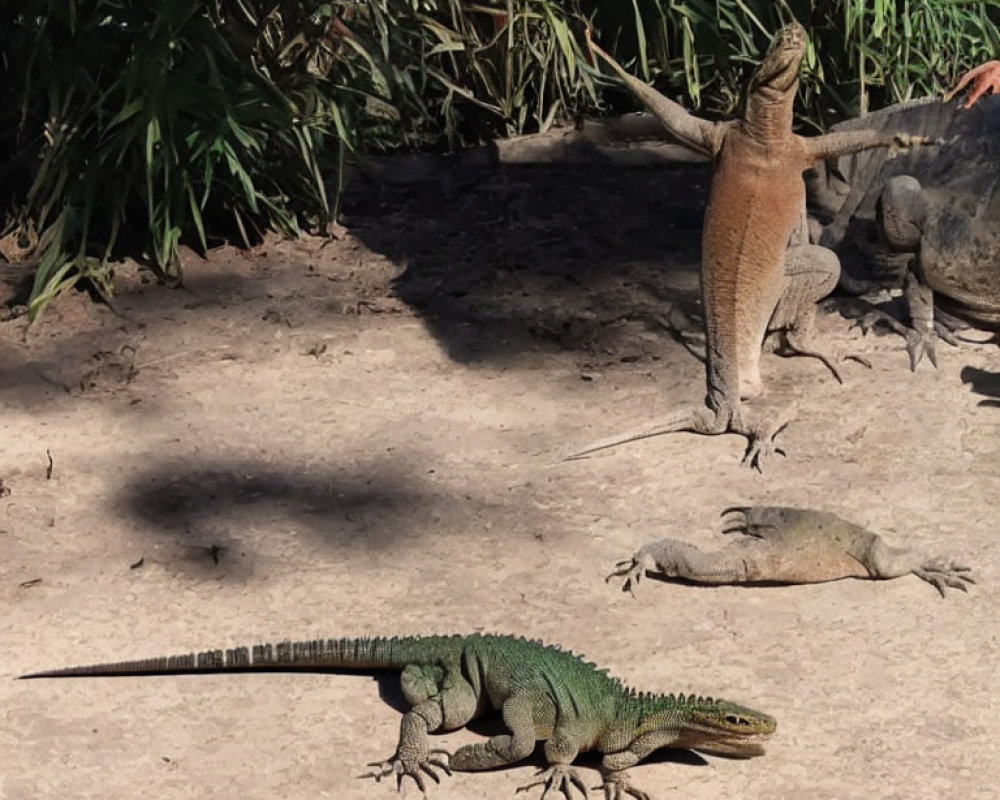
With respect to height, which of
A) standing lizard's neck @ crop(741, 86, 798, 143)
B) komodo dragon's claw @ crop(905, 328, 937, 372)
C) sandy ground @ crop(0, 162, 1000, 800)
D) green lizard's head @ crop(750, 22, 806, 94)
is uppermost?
green lizard's head @ crop(750, 22, 806, 94)

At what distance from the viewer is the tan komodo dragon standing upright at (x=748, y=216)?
5.65 meters

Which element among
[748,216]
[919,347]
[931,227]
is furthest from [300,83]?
[919,347]

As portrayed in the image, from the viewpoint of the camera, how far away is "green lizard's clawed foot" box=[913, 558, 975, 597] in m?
4.84

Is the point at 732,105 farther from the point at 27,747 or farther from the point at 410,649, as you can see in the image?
the point at 27,747

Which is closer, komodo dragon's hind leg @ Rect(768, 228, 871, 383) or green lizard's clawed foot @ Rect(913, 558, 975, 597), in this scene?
green lizard's clawed foot @ Rect(913, 558, 975, 597)

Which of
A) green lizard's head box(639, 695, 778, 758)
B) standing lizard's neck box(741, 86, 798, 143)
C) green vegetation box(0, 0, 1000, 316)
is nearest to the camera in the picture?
green lizard's head box(639, 695, 778, 758)

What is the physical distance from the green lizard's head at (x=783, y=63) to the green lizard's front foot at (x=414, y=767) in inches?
109

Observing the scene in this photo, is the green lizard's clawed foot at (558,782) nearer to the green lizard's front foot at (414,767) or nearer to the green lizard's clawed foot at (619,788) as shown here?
the green lizard's clawed foot at (619,788)

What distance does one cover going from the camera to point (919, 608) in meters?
4.75

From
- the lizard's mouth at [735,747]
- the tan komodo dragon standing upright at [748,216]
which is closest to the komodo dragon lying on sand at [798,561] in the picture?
the tan komodo dragon standing upright at [748,216]

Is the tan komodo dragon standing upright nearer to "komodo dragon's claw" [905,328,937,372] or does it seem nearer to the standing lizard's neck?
the standing lizard's neck

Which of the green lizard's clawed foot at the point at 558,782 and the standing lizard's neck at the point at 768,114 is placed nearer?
the green lizard's clawed foot at the point at 558,782

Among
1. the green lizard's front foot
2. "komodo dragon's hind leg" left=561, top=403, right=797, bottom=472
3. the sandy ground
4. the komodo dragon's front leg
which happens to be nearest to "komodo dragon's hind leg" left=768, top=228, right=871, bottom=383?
the sandy ground

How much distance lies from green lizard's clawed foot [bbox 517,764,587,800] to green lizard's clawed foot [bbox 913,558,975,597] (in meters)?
1.47
